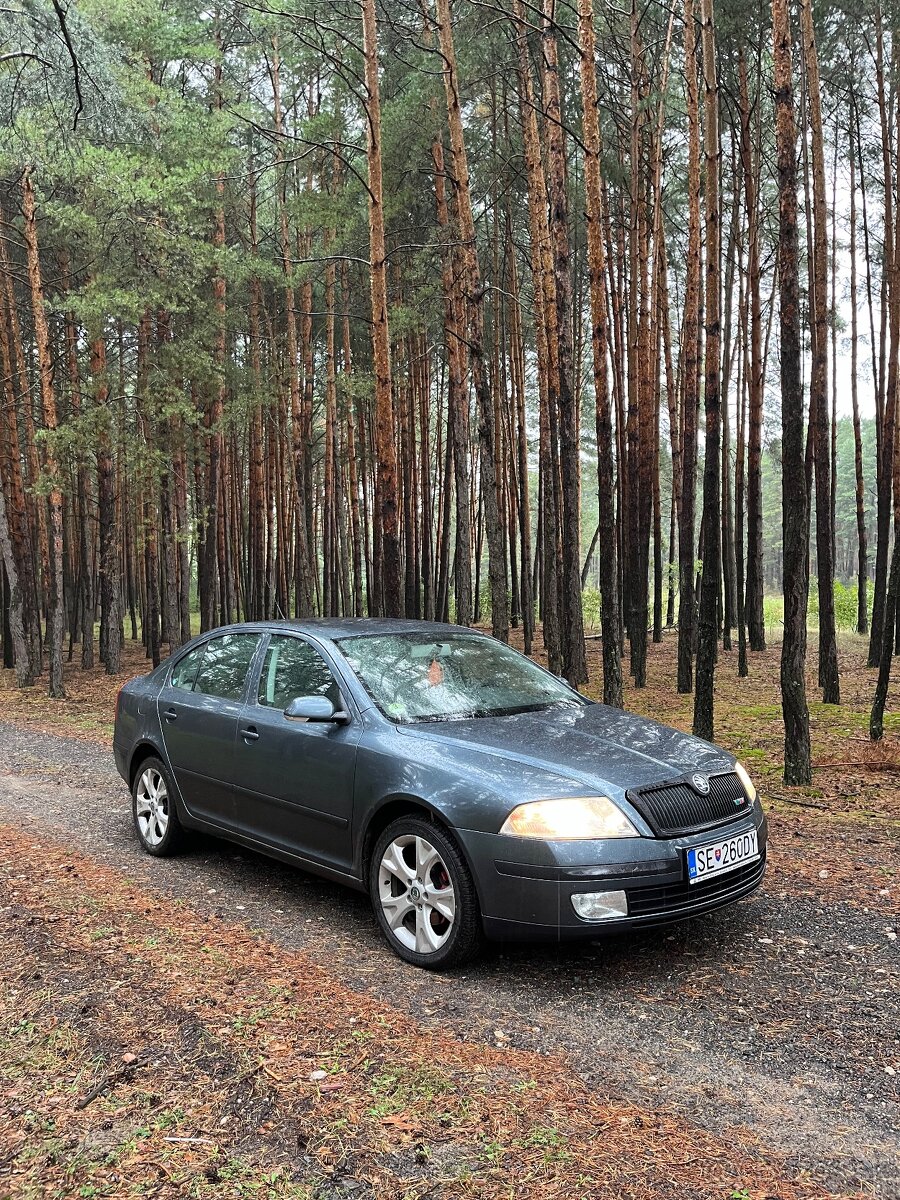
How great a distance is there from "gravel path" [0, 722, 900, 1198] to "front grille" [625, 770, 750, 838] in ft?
1.93

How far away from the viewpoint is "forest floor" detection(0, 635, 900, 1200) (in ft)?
7.65

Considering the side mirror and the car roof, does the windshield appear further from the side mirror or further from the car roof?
the side mirror

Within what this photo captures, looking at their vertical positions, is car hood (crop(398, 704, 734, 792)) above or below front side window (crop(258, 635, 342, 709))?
below

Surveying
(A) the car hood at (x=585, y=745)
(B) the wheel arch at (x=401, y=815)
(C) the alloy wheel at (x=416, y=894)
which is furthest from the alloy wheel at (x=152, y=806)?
(A) the car hood at (x=585, y=745)

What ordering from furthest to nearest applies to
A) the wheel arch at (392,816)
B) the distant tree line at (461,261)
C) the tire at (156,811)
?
the distant tree line at (461,261) < the tire at (156,811) < the wheel arch at (392,816)

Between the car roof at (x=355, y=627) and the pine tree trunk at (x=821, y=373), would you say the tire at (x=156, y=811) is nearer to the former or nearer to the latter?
the car roof at (x=355, y=627)

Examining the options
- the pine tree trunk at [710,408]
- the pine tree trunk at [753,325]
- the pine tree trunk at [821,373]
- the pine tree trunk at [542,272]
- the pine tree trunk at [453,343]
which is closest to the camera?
the pine tree trunk at [710,408]

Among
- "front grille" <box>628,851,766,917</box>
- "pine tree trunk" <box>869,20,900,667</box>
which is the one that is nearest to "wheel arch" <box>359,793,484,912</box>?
Answer: "front grille" <box>628,851,766,917</box>

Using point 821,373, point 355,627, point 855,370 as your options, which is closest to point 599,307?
point 821,373

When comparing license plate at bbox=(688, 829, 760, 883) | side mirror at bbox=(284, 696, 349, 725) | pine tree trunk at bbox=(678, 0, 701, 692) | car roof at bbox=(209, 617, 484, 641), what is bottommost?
license plate at bbox=(688, 829, 760, 883)

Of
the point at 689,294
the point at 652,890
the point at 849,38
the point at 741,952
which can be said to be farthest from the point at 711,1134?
the point at 849,38

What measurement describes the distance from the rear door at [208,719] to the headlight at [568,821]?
1968mm

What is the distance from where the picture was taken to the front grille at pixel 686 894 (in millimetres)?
3312

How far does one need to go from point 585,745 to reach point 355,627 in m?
1.56
